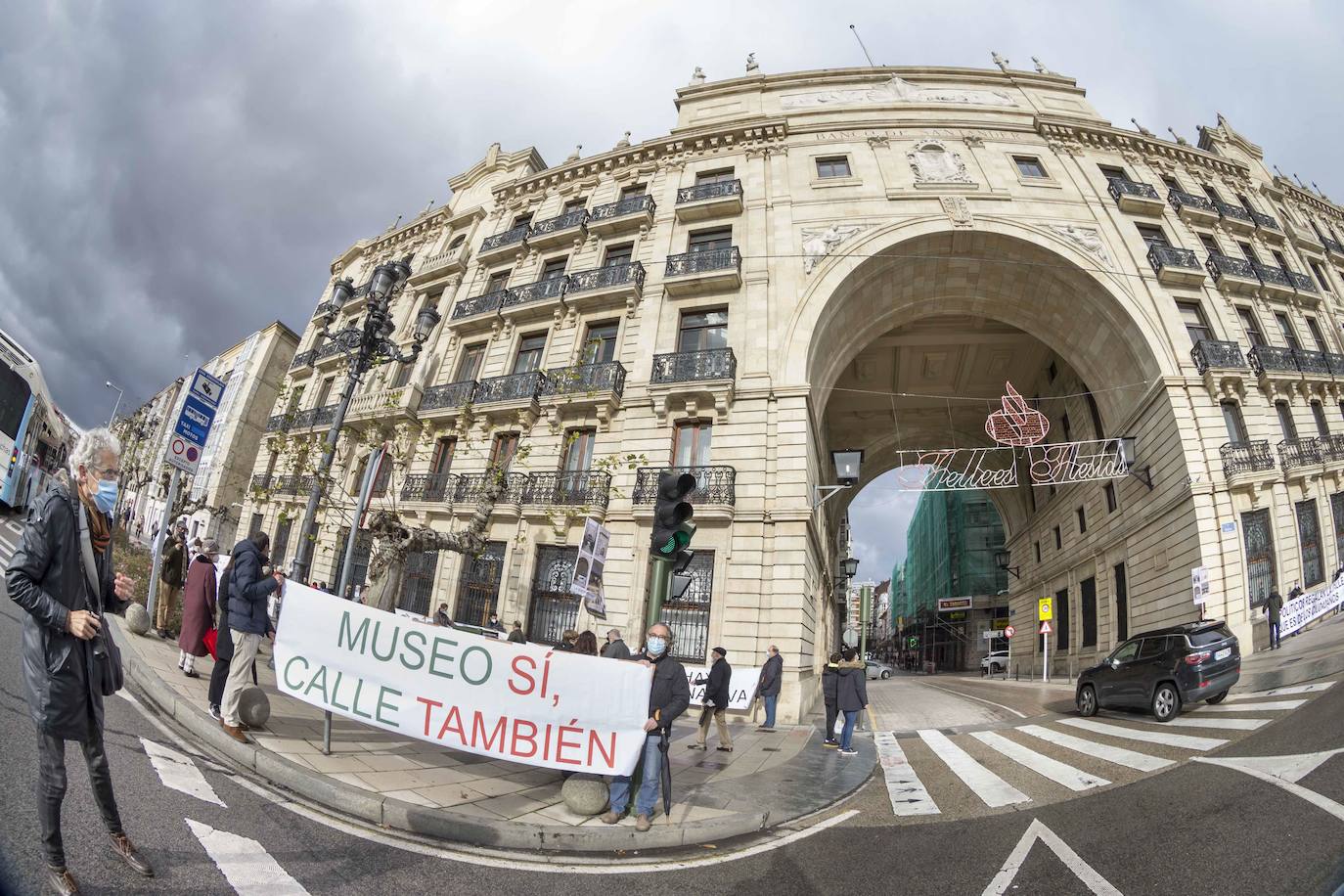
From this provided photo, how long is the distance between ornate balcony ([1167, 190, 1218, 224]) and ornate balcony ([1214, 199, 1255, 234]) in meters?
0.46

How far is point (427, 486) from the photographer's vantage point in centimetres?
1827

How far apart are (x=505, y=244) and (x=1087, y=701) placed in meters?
23.4

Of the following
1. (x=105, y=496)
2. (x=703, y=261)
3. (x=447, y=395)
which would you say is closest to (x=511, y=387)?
(x=447, y=395)

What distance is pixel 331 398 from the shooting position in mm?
25641

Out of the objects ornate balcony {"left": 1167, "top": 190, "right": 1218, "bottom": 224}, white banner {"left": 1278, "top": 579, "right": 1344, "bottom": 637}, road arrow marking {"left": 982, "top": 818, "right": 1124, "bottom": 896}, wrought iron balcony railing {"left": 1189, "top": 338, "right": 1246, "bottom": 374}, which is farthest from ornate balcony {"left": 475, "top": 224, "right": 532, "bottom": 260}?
white banner {"left": 1278, "top": 579, "right": 1344, "bottom": 637}

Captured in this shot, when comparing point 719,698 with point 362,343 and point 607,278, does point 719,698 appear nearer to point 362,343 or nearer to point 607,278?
point 362,343

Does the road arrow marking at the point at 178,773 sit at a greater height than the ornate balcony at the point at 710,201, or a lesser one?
lesser

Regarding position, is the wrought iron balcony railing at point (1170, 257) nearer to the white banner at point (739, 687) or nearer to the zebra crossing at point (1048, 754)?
the zebra crossing at point (1048, 754)

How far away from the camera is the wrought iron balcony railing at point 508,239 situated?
21.6 meters

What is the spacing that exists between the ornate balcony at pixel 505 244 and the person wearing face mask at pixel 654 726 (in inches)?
792

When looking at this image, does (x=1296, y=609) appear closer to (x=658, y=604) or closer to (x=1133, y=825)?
(x=1133, y=825)

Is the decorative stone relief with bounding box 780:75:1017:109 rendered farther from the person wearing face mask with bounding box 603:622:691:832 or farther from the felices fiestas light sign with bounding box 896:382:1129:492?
the person wearing face mask with bounding box 603:622:691:832

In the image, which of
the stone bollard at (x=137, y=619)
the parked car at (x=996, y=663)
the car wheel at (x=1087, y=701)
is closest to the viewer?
the stone bollard at (x=137, y=619)

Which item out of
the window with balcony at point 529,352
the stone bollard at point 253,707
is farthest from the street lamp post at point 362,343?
the window with balcony at point 529,352
